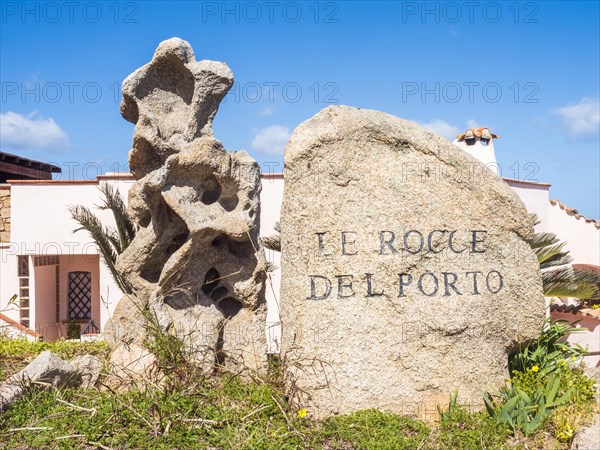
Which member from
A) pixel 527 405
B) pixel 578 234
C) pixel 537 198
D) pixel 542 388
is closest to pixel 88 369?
pixel 527 405

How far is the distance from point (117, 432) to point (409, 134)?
10.5 ft

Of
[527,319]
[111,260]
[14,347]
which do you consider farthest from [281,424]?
[111,260]

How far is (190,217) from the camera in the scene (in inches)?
244

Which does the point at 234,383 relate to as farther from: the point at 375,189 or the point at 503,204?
the point at 503,204

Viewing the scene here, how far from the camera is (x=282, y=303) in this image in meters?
5.62

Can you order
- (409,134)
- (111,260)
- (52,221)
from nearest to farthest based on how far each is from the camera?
(409,134) < (111,260) < (52,221)

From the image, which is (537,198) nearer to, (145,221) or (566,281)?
(566,281)

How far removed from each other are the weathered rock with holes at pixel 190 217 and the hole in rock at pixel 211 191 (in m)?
0.01

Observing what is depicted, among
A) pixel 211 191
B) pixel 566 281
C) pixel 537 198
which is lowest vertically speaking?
pixel 566 281

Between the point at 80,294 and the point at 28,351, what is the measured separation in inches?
312

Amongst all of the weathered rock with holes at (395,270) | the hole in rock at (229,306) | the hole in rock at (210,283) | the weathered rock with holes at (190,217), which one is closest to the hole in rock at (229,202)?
the weathered rock with holes at (190,217)

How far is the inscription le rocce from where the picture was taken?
5.39m

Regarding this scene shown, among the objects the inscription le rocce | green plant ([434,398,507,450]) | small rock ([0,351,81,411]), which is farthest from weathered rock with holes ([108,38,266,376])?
green plant ([434,398,507,450])

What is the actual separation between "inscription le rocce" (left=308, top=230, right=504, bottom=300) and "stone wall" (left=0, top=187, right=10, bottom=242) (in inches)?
417
